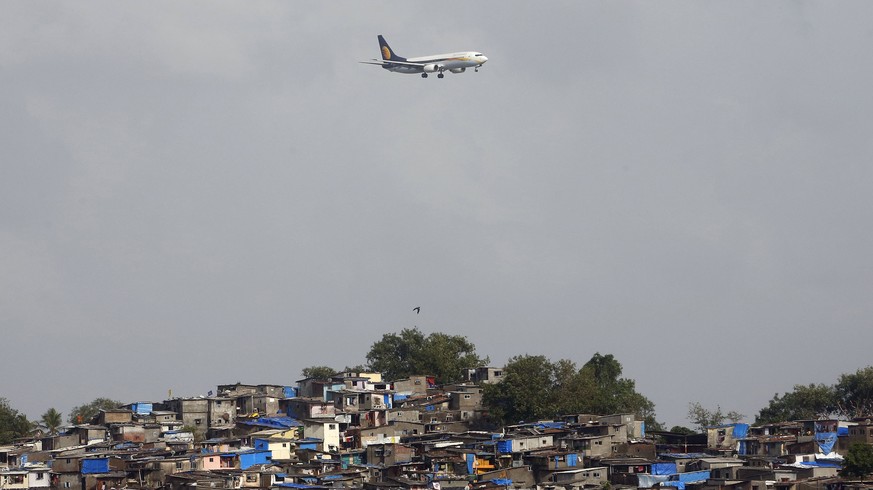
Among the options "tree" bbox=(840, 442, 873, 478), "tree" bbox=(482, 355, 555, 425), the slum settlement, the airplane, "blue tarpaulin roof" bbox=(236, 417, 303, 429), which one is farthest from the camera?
the airplane

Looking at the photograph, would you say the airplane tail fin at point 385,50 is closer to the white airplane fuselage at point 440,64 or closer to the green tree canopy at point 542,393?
the white airplane fuselage at point 440,64

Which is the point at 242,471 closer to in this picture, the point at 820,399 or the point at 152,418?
the point at 152,418

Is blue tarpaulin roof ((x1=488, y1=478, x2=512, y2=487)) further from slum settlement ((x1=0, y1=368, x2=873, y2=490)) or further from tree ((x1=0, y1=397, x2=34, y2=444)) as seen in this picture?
tree ((x1=0, y1=397, x2=34, y2=444))

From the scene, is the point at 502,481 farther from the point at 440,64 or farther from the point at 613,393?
the point at 440,64

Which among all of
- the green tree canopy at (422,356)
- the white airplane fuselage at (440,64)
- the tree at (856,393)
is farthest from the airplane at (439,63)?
the tree at (856,393)

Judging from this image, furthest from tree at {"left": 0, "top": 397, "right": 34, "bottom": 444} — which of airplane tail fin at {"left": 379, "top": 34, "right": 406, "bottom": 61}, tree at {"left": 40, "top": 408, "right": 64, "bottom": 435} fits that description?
airplane tail fin at {"left": 379, "top": 34, "right": 406, "bottom": 61}

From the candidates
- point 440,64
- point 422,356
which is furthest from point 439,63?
point 422,356
